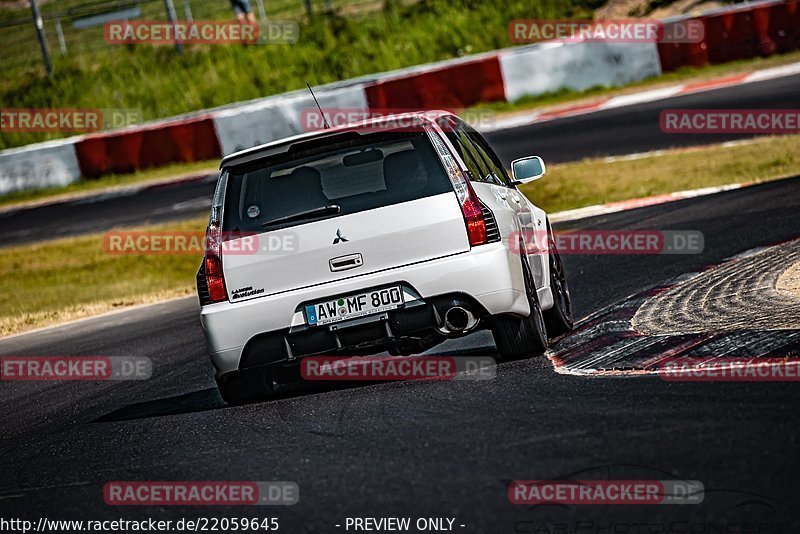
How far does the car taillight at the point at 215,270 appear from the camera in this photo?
22.9 ft

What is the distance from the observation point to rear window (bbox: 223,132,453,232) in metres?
6.92

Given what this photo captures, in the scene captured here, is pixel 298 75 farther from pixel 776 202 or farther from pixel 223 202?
pixel 223 202

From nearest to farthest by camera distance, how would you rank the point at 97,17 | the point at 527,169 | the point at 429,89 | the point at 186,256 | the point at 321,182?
the point at 321,182 → the point at 527,169 → the point at 186,256 → the point at 429,89 → the point at 97,17

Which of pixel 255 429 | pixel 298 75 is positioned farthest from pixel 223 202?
pixel 298 75

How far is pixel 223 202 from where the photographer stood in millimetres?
7145

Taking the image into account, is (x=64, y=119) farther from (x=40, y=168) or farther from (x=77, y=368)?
(x=77, y=368)

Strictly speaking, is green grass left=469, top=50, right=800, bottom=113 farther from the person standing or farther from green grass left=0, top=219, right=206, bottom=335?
green grass left=0, top=219, right=206, bottom=335

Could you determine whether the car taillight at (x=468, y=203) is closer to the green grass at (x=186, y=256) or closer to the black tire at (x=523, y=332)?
the black tire at (x=523, y=332)

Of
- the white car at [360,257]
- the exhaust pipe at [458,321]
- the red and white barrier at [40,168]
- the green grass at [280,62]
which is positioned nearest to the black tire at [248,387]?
the white car at [360,257]

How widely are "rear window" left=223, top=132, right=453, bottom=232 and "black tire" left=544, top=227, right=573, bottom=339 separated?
1.37 metres

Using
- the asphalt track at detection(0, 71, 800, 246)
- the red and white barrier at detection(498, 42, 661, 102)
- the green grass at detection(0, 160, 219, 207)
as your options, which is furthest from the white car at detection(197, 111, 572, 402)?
the green grass at detection(0, 160, 219, 207)

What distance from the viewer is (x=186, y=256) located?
17766 mm

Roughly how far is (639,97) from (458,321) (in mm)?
17888

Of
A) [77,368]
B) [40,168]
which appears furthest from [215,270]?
[40,168]
